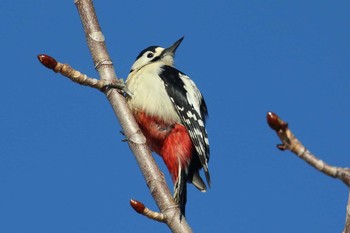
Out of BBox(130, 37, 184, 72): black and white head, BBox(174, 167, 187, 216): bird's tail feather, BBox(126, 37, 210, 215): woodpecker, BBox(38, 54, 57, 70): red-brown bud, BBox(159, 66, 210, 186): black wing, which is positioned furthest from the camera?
BBox(130, 37, 184, 72): black and white head

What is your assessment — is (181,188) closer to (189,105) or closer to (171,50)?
(189,105)

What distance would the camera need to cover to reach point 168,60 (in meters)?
6.23

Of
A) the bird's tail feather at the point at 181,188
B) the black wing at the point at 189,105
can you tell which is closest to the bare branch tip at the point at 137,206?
the bird's tail feather at the point at 181,188

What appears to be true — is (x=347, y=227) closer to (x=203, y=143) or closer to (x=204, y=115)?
(x=203, y=143)

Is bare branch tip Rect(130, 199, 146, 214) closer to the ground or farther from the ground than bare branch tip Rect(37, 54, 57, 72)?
closer to the ground

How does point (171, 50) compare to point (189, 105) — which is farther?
point (171, 50)

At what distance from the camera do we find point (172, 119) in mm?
5246

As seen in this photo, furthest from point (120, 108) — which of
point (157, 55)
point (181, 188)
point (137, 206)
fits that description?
point (157, 55)

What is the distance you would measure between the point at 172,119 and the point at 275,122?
335 cm

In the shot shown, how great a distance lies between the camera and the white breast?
204 inches

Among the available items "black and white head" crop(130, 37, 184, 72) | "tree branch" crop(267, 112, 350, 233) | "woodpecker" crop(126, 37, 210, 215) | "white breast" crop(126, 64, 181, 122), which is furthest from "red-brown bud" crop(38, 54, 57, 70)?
"black and white head" crop(130, 37, 184, 72)

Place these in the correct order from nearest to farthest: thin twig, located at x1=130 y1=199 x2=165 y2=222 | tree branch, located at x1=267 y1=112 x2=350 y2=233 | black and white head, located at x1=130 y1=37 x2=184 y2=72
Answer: tree branch, located at x1=267 y1=112 x2=350 y2=233 < thin twig, located at x1=130 y1=199 x2=165 y2=222 < black and white head, located at x1=130 y1=37 x2=184 y2=72

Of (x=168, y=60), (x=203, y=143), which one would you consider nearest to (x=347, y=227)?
(x=203, y=143)

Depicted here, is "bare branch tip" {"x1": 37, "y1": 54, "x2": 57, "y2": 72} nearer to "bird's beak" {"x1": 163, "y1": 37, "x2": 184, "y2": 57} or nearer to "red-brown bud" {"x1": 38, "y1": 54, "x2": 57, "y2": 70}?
"red-brown bud" {"x1": 38, "y1": 54, "x2": 57, "y2": 70}
